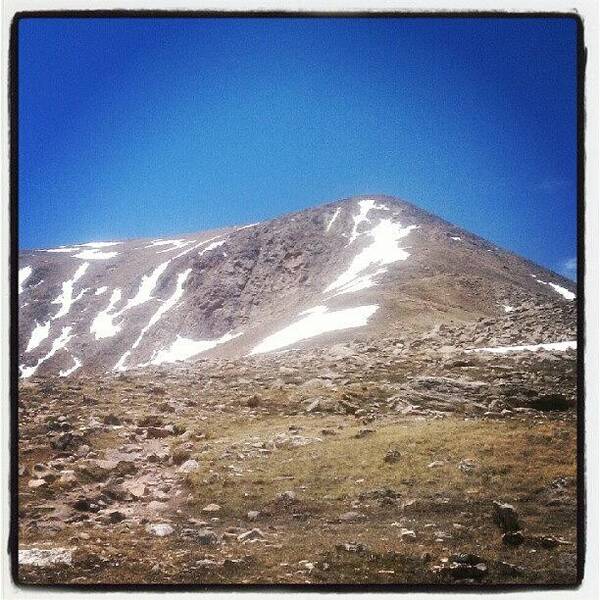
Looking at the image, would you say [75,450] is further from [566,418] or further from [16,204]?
[566,418]

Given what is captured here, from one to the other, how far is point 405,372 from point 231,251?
225ft

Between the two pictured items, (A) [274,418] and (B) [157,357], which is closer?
(A) [274,418]

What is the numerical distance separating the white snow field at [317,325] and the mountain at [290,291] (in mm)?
169

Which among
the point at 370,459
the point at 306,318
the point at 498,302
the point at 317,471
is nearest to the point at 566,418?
the point at 370,459

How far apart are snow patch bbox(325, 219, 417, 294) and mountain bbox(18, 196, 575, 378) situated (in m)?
0.32

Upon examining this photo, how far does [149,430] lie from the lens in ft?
29.9

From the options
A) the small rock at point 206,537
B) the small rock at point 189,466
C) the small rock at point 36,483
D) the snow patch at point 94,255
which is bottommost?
the small rock at point 206,537

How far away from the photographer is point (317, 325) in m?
32.8

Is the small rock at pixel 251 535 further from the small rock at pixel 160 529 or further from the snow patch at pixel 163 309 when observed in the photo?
the snow patch at pixel 163 309

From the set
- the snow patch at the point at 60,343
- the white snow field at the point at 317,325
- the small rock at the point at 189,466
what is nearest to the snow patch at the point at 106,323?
the snow patch at the point at 60,343

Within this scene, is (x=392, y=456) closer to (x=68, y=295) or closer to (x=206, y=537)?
(x=206, y=537)

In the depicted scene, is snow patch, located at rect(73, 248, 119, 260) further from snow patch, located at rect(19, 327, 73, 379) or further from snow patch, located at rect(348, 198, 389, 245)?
snow patch, located at rect(348, 198, 389, 245)

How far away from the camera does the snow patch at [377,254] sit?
5223 centimetres

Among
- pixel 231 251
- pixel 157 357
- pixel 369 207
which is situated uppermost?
pixel 369 207
